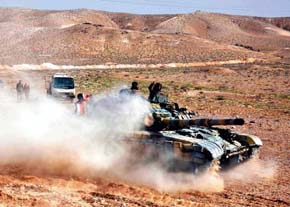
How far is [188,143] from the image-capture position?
39.9 ft

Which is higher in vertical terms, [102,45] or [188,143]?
[188,143]

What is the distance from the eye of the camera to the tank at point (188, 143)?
12078 millimetres

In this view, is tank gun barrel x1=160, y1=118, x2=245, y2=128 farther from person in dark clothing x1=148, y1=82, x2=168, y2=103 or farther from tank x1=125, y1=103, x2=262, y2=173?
person in dark clothing x1=148, y1=82, x2=168, y2=103

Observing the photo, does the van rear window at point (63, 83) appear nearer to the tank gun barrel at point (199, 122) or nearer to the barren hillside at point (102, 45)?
the tank gun barrel at point (199, 122)

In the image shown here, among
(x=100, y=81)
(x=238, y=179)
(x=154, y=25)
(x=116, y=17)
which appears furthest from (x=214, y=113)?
(x=116, y=17)

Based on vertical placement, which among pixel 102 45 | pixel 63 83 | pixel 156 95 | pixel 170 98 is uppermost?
pixel 156 95

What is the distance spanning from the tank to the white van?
18493 mm

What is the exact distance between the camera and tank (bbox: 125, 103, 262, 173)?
1208cm

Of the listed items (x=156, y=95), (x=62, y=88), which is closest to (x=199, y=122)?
(x=156, y=95)

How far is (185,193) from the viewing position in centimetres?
1169

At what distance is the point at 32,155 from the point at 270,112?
58.4ft

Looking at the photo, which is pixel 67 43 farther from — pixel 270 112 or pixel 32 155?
pixel 32 155

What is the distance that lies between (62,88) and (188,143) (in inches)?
841

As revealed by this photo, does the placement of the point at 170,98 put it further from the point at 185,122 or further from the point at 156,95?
the point at 185,122
